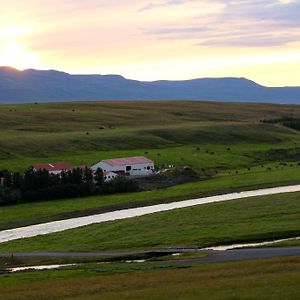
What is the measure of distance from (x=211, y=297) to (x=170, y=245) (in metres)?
25.3

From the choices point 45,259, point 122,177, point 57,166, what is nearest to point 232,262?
point 45,259

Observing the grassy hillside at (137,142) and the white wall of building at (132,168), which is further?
the grassy hillside at (137,142)

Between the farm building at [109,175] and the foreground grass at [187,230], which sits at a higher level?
the farm building at [109,175]

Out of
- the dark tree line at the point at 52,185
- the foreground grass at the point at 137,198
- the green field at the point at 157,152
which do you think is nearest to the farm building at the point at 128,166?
the green field at the point at 157,152

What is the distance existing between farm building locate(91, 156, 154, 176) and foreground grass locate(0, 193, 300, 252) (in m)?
42.4

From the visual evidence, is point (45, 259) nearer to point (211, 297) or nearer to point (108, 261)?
point (108, 261)

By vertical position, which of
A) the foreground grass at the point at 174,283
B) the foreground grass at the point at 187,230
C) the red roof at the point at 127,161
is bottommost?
the foreground grass at the point at 187,230

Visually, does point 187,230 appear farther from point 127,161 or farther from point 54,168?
point 127,161

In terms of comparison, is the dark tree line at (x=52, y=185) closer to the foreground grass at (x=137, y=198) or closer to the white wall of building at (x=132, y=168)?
the foreground grass at (x=137, y=198)

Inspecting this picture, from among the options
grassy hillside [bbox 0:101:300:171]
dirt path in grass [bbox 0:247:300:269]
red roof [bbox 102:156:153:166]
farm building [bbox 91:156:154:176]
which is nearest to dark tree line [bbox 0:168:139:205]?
farm building [bbox 91:156:154:176]

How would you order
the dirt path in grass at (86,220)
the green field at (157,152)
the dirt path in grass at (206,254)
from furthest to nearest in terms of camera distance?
1. the green field at (157,152)
2. the dirt path in grass at (86,220)
3. the dirt path in grass at (206,254)

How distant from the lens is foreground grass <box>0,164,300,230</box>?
86188mm

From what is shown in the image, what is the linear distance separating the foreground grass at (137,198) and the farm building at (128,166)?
13116 millimetres

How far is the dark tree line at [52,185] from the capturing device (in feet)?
328
